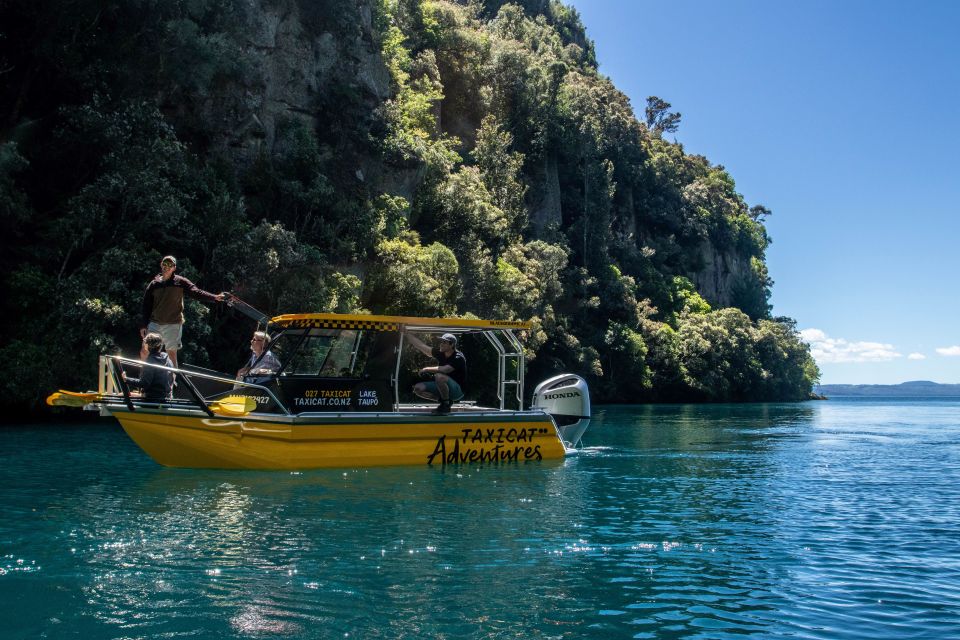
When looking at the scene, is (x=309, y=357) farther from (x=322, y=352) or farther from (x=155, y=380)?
(x=155, y=380)

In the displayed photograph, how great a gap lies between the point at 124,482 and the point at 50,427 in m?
12.7

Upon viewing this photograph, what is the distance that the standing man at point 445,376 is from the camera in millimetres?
14797

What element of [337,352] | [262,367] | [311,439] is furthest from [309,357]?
[311,439]

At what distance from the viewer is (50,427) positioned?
2348 centimetres

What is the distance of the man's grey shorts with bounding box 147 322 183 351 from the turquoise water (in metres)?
2.14

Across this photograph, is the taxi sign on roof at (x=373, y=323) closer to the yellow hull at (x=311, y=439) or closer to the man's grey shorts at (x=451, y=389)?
the man's grey shorts at (x=451, y=389)

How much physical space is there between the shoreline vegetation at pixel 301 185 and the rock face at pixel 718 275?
21.1m

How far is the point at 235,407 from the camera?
13312 millimetres

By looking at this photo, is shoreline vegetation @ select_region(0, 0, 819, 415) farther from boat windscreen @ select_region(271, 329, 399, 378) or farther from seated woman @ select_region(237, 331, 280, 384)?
boat windscreen @ select_region(271, 329, 399, 378)

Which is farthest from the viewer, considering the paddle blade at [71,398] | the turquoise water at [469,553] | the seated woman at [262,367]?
the seated woman at [262,367]

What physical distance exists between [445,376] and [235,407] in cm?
372

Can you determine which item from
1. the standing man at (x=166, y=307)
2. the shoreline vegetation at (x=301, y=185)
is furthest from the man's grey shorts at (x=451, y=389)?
the shoreline vegetation at (x=301, y=185)

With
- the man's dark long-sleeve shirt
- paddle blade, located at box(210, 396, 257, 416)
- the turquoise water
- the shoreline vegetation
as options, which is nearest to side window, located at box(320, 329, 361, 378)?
paddle blade, located at box(210, 396, 257, 416)

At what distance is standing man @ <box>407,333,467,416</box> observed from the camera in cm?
1480
